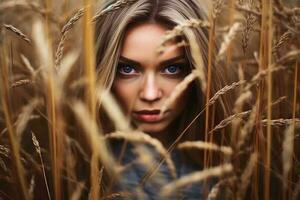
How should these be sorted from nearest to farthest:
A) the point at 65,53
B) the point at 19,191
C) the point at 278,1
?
the point at 278,1, the point at 19,191, the point at 65,53

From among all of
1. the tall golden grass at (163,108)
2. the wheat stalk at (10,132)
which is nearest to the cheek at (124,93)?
the tall golden grass at (163,108)

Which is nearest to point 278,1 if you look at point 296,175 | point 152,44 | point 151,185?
point 152,44

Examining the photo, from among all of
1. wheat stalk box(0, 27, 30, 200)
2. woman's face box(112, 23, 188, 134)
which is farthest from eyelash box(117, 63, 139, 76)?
wheat stalk box(0, 27, 30, 200)

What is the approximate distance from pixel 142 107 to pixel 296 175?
0.38m

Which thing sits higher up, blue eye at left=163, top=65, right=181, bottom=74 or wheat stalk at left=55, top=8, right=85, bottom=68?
wheat stalk at left=55, top=8, right=85, bottom=68

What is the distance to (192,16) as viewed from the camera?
3.39ft

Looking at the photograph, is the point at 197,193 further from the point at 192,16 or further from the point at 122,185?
the point at 192,16

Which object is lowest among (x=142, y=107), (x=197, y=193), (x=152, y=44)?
(x=197, y=193)

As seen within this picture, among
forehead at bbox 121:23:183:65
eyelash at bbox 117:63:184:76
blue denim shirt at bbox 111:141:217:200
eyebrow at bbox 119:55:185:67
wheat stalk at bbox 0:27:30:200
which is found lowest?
blue denim shirt at bbox 111:141:217:200

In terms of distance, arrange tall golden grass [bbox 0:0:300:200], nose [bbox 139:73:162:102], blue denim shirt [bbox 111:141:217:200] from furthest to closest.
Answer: blue denim shirt [bbox 111:141:217:200] → nose [bbox 139:73:162:102] → tall golden grass [bbox 0:0:300:200]

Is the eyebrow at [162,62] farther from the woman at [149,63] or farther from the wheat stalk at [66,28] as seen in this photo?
the wheat stalk at [66,28]

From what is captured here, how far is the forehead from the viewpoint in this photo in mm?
947

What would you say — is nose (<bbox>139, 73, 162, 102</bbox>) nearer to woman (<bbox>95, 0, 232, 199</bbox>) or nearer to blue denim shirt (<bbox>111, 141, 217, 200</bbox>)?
woman (<bbox>95, 0, 232, 199</bbox>)

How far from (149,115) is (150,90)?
79mm
